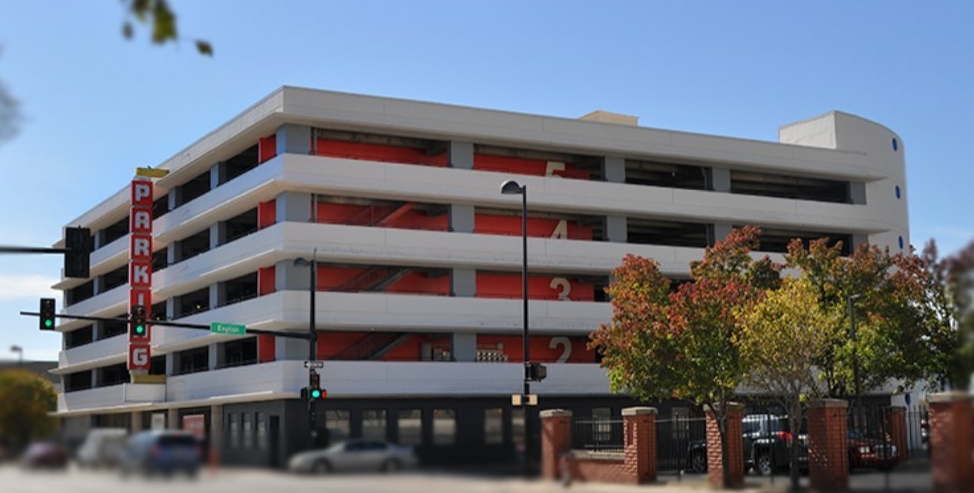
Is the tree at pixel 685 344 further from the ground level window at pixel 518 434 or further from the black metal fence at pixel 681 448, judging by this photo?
the ground level window at pixel 518 434

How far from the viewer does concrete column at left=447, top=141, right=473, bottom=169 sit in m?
59.9

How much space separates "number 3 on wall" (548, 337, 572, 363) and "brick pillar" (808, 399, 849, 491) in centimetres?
2994

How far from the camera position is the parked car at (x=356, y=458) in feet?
43.9

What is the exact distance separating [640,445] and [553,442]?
59.6 ft

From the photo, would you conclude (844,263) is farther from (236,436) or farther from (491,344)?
(236,436)

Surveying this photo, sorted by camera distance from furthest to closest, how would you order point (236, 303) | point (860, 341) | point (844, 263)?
point (236, 303) < point (844, 263) < point (860, 341)

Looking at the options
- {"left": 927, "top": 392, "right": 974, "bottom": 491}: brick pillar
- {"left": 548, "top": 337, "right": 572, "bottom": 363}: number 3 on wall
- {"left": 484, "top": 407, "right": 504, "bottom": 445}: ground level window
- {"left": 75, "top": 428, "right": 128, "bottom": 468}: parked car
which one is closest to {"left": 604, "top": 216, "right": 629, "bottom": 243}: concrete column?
{"left": 548, "top": 337, "right": 572, "bottom": 363}: number 3 on wall

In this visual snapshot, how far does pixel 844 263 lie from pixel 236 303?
27.7 metres

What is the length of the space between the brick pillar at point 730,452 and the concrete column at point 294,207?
24.6m

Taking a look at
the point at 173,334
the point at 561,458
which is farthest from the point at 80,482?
the point at 173,334

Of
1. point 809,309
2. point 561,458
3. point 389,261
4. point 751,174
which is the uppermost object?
point 751,174

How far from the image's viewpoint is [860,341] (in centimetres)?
4931

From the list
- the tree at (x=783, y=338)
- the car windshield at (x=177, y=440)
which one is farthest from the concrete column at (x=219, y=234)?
the car windshield at (x=177, y=440)

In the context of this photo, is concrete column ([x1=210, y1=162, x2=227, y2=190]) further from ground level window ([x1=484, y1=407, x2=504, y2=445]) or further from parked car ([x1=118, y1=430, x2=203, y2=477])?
parked car ([x1=118, y1=430, x2=203, y2=477])
